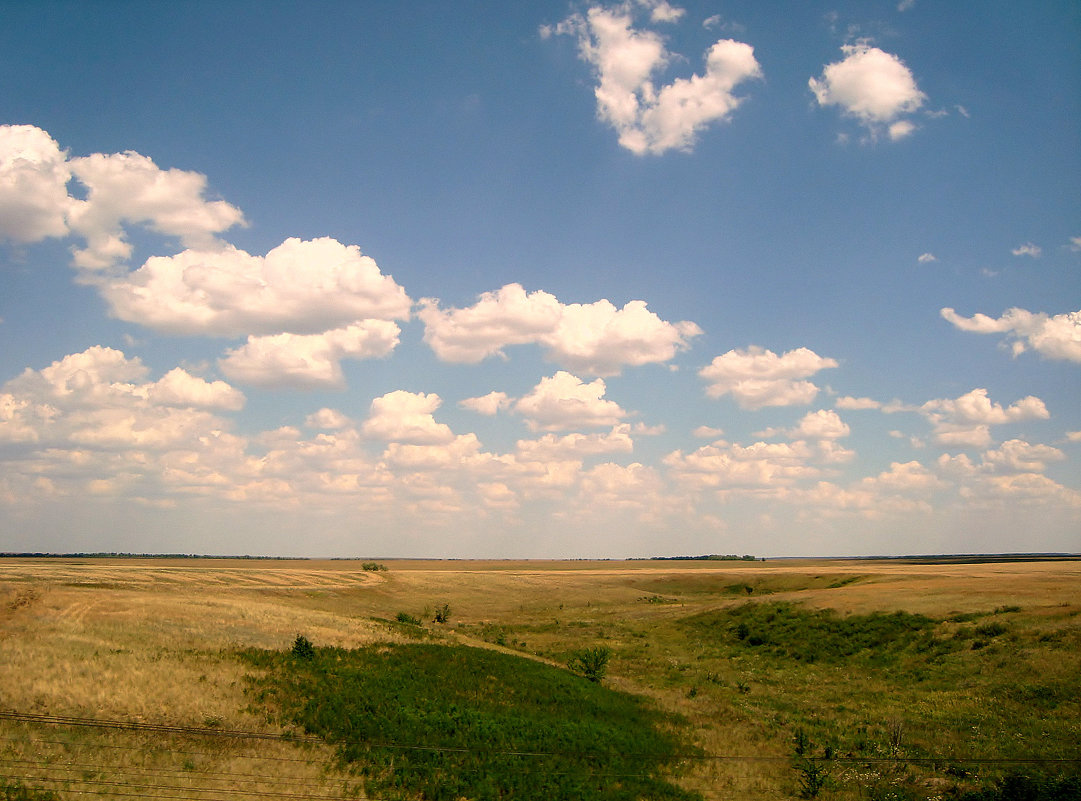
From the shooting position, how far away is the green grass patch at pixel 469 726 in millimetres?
22594

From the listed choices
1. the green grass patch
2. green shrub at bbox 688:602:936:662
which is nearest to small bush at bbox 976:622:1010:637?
green shrub at bbox 688:602:936:662

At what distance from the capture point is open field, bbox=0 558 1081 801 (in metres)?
21.7

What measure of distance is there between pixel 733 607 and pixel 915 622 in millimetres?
22998

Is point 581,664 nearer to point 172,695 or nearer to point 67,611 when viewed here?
point 172,695

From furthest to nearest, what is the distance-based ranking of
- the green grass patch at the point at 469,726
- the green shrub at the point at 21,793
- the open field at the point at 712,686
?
the green grass patch at the point at 469,726 < the open field at the point at 712,686 < the green shrub at the point at 21,793

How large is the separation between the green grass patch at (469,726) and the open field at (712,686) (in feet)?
4.25

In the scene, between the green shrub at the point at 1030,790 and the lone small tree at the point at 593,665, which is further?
the lone small tree at the point at 593,665

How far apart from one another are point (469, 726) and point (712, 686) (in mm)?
21619

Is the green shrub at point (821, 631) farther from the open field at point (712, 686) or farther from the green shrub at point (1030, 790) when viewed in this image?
the green shrub at point (1030, 790)

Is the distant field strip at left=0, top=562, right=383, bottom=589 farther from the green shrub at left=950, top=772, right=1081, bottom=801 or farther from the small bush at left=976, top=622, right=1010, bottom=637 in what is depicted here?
the small bush at left=976, top=622, right=1010, bottom=637


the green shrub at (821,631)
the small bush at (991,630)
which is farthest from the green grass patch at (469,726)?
the small bush at (991,630)

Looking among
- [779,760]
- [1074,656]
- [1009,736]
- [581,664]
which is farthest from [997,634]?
[581,664]

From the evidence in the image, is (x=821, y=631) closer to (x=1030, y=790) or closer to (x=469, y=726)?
(x=1030, y=790)

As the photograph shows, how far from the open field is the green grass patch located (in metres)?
1.30
